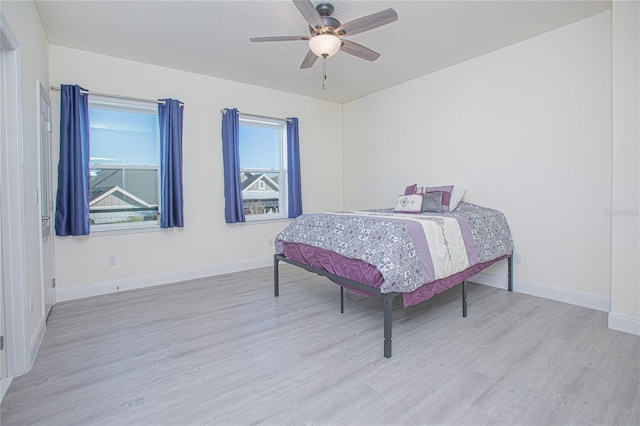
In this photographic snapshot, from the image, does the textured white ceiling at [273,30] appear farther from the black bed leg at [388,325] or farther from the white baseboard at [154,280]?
the white baseboard at [154,280]

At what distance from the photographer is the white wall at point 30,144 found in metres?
2.08

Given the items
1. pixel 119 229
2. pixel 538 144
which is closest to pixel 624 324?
pixel 538 144

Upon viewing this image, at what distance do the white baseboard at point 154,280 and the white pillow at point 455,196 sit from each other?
268 cm

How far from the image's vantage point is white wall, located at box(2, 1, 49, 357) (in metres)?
2.08

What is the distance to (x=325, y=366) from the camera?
2.03 metres

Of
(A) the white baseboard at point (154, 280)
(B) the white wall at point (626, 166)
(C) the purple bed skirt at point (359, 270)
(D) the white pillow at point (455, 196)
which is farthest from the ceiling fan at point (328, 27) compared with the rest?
(A) the white baseboard at point (154, 280)

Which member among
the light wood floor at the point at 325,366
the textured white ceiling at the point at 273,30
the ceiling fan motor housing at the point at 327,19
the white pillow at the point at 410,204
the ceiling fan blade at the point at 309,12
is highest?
the textured white ceiling at the point at 273,30

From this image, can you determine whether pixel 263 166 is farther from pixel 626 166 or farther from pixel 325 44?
pixel 626 166

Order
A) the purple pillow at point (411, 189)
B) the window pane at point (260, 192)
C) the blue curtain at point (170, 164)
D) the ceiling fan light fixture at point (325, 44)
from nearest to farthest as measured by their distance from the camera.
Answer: the ceiling fan light fixture at point (325, 44), the blue curtain at point (170, 164), the purple pillow at point (411, 189), the window pane at point (260, 192)

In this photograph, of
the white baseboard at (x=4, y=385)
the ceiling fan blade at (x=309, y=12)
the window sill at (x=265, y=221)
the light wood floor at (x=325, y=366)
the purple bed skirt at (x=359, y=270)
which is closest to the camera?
the light wood floor at (x=325, y=366)

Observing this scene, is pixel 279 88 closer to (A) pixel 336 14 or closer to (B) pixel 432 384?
(A) pixel 336 14

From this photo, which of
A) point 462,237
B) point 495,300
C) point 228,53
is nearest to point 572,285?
point 495,300

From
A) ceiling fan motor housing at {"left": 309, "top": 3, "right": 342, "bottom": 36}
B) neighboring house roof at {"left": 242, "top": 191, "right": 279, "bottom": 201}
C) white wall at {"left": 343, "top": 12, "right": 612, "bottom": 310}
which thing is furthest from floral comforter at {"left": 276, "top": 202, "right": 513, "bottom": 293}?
neighboring house roof at {"left": 242, "top": 191, "right": 279, "bottom": 201}

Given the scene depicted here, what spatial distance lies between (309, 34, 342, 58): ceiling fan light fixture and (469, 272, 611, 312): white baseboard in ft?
9.77
